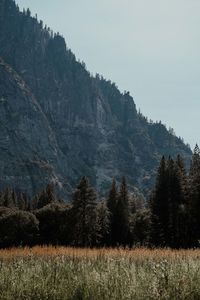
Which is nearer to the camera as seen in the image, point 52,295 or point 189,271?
point 52,295

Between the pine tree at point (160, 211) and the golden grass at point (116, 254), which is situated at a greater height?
the pine tree at point (160, 211)

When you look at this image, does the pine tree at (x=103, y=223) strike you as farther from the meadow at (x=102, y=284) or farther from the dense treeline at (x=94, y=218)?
the meadow at (x=102, y=284)

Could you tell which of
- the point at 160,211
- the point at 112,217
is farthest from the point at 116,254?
the point at 112,217

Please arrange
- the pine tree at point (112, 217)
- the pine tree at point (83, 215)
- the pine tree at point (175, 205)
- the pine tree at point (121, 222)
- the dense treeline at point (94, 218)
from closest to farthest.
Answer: the dense treeline at point (94, 218), the pine tree at point (175, 205), the pine tree at point (83, 215), the pine tree at point (112, 217), the pine tree at point (121, 222)

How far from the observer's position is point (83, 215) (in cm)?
6431

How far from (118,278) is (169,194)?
181 feet

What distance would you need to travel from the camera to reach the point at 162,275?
8031 mm

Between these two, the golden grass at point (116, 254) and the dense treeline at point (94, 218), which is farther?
the dense treeline at point (94, 218)

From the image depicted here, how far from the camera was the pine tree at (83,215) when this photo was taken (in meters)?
63.7

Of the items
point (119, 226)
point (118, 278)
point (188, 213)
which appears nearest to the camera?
point (118, 278)

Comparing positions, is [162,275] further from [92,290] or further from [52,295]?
[52,295]

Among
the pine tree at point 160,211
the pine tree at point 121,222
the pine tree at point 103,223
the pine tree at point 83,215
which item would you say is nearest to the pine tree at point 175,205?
the pine tree at point 160,211

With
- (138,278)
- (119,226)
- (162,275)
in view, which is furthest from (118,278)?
(119,226)

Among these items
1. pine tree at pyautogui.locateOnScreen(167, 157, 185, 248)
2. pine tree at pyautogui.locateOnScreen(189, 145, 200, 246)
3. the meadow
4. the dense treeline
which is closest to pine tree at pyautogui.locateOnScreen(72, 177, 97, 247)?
the dense treeline
